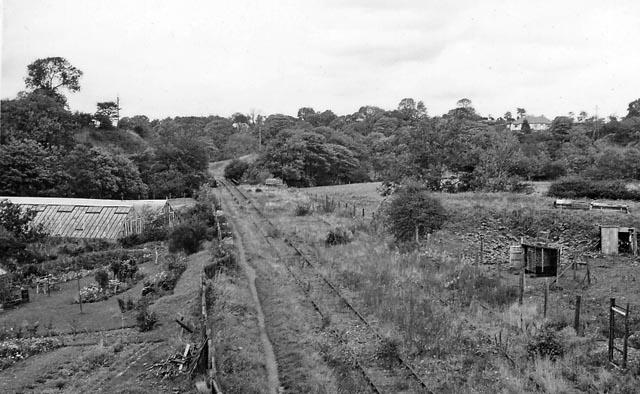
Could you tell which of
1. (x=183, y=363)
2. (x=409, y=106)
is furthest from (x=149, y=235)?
(x=409, y=106)

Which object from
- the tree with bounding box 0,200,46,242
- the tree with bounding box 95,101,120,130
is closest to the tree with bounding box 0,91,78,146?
the tree with bounding box 95,101,120,130

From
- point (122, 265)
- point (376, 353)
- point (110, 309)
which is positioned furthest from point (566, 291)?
point (122, 265)

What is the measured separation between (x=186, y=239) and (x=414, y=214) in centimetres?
1269

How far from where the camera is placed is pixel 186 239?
2997cm

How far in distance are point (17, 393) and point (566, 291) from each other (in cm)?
1727

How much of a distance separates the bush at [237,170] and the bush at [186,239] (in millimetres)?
44849

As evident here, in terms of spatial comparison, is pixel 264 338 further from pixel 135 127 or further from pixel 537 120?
pixel 537 120

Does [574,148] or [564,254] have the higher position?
[574,148]

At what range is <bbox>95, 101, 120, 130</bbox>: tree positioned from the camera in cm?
8275

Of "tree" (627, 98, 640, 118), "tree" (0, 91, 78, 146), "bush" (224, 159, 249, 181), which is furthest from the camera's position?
"tree" (627, 98, 640, 118)

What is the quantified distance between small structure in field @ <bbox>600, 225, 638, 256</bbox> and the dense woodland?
1668cm

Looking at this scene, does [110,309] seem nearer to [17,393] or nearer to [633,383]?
[17,393]

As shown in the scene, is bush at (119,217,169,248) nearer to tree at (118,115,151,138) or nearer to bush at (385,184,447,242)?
bush at (385,184,447,242)

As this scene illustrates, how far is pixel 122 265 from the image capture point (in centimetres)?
2522
